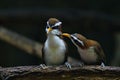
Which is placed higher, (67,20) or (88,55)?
(67,20)

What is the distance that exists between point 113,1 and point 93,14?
1020 millimetres

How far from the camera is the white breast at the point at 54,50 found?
3482 millimetres

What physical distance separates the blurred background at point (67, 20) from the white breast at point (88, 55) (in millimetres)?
2709

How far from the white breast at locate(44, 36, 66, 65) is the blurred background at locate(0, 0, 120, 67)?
2779mm

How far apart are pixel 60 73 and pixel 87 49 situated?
19.1 inches

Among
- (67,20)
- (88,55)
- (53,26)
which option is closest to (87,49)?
(88,55)

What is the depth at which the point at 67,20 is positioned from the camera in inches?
253

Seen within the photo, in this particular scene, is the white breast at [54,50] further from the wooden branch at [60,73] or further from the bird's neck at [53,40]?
the wooden branch at [60,73]

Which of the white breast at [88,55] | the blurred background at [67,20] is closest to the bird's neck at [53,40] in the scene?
the white breast at [88,55]

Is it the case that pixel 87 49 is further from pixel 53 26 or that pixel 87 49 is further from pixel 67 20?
pixel 67 20

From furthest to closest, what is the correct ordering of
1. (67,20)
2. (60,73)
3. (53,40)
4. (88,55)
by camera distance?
1. (67,20)
2. (88,55)
3. (53,40)
4. (60,73)

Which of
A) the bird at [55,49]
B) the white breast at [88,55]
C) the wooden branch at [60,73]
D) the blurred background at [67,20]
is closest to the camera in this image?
the wooden branch at [60,73]

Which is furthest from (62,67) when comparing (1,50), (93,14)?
(1,50)

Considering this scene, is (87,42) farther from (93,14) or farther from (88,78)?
(93,14)
